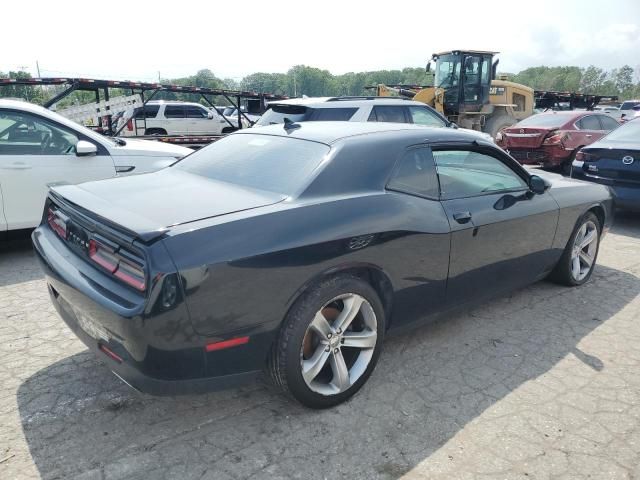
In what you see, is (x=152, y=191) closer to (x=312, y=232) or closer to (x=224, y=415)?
(x=312, y=232)

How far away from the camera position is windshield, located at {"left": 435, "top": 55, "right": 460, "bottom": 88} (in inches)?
586

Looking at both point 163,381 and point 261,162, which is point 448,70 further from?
point 163,381

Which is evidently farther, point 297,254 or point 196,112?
point 196,112

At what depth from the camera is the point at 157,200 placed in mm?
2670

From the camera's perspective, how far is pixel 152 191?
2881 mm

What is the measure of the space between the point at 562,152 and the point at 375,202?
28.6ft

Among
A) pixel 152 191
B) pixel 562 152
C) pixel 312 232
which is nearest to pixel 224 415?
pixel 312 232

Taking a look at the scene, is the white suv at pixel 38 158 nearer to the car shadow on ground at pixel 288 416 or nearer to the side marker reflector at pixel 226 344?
the car shadow on ground at pixel 288 416

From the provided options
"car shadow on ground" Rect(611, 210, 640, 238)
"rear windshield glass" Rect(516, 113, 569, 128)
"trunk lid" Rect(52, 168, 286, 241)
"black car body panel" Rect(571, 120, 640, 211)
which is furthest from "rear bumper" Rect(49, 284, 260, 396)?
"rear windshield glass" Rect(516, 113, 569, 128)

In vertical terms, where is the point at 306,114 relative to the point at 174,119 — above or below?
above

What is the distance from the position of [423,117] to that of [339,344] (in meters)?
6.39

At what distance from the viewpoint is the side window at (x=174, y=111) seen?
17891mm

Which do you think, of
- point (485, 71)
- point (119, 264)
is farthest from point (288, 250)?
point (485, 71)

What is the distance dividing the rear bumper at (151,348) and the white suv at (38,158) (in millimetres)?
2999
